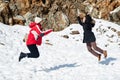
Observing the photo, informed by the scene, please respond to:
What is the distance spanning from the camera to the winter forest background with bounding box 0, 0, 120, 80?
454 inches

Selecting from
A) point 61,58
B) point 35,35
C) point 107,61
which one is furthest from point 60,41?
point 35,35

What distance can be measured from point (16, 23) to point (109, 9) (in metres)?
7.44

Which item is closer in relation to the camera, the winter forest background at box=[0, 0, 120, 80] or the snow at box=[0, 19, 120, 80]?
the snow at box=[0, 19, 120, 80]

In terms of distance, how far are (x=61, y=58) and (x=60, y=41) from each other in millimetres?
5053

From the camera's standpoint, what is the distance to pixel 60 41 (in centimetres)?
1986

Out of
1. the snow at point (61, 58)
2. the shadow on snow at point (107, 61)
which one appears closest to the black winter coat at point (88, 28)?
the snow at point (61, 58)

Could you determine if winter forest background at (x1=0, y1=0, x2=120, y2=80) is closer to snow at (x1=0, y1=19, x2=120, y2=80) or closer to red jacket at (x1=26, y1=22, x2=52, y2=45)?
snow at (x1=0, y1=19, x2=120, y2=80)

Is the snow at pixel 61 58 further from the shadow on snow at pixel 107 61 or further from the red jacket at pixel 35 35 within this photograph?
the red jacket at pixel 35 35

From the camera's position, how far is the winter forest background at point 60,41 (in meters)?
11.5

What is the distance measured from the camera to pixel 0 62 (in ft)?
41.4

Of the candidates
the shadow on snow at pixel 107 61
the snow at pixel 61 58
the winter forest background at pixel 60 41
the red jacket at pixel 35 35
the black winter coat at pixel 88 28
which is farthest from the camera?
the shadow on snow at pixel 107 61

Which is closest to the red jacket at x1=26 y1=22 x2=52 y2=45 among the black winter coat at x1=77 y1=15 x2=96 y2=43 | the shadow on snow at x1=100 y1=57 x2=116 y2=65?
the black winter coat at x1=77 y1=15 x2=96 y2=43

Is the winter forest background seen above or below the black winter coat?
below

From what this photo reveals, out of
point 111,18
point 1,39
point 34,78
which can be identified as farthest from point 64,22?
point 34,78
